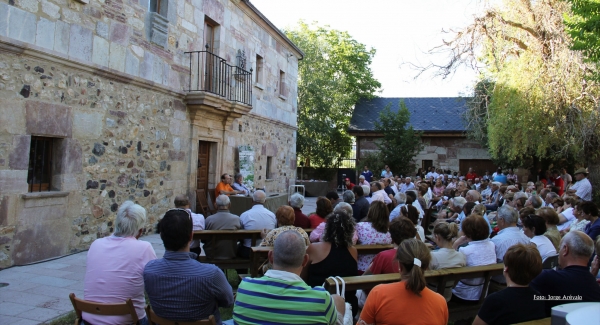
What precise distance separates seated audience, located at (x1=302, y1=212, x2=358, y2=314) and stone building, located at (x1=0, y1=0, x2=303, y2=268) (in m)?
4.23

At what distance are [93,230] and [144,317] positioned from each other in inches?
178

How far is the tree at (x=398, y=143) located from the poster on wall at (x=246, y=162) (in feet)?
30.3

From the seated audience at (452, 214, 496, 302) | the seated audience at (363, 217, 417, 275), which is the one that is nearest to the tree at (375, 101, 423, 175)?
the seated audience at (452, 214, 496, 302)

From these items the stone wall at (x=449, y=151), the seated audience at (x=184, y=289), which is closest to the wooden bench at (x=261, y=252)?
the seated audience at (x=184, y=289)

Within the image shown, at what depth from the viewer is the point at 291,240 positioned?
7.63ft

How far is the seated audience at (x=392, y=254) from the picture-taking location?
343 cm

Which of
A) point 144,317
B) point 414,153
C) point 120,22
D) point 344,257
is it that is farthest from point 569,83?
point 414,153

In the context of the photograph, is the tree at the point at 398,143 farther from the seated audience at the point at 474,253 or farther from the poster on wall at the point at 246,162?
the seated audience at the point at 474,253

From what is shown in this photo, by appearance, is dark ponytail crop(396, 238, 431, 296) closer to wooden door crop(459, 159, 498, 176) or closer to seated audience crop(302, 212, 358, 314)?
seated audience crop(302, 212, 358, 314)

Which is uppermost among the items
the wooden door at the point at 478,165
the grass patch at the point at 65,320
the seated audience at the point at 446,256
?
the wooden door at the point at 478,165

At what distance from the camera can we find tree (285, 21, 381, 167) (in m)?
24.3

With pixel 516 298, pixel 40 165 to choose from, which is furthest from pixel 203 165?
pixel 516 298

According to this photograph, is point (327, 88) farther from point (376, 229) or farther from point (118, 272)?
point (118, 272)

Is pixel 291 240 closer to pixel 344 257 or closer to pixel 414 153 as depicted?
pixel 344 257
